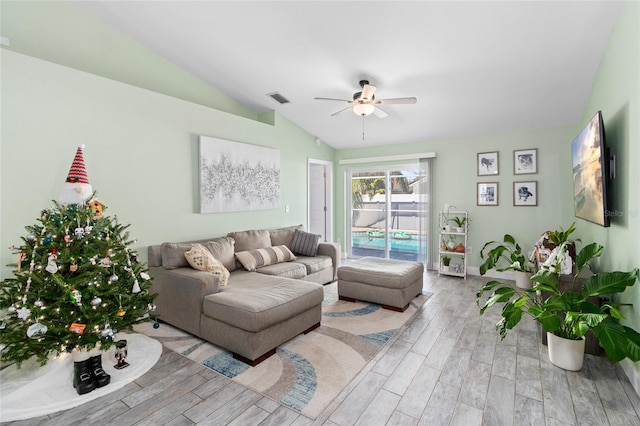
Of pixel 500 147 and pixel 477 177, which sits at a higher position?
pixel 500 147

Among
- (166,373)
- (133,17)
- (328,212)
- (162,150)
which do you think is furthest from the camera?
(328,212)

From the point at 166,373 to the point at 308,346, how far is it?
3.73ft

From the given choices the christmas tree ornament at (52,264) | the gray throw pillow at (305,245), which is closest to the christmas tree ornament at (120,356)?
the christmas tree ornament at (52,264)

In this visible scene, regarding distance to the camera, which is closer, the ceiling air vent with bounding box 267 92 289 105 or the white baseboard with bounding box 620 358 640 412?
the white baseboard with bounding box 620 358 640 412

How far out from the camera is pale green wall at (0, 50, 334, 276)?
2.58 meters

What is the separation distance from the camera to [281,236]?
4.87 meters

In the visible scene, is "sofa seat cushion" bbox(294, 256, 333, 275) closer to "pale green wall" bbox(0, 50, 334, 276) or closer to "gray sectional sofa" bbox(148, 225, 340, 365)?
"gray sectional sofa" bbox(148, 225, 340, 365)

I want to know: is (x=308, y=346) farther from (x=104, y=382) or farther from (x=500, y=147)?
(x=500, y=147)

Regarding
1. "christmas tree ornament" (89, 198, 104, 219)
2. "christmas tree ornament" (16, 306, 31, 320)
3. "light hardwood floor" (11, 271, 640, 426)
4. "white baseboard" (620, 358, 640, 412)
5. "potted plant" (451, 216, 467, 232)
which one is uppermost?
"christmas tree ornament" (89, 198, 104, 219)

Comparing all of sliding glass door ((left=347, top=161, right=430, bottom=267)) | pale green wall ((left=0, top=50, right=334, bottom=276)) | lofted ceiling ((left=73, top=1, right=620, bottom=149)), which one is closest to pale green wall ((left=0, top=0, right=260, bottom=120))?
lofted ceiling ((left=73, top=1, right=620, bottom=149))

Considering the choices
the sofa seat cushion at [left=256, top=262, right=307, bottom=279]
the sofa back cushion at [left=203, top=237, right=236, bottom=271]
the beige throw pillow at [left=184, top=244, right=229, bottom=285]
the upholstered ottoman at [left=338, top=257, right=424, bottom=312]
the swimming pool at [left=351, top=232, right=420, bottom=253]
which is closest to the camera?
the beige throw pillow at [left=184, top=244, right=229, bottom=285]

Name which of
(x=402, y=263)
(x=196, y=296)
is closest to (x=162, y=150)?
(x=196, y=296)

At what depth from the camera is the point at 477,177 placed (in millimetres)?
5219

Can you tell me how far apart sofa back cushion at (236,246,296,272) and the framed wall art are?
0.76 metres
